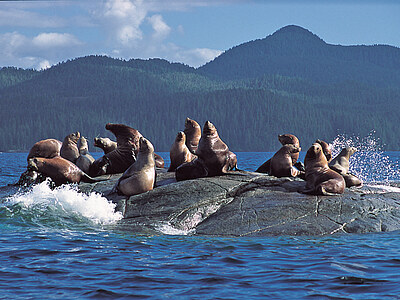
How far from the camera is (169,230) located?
1066 cm

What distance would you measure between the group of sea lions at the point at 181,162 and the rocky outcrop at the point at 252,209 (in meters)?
0.38

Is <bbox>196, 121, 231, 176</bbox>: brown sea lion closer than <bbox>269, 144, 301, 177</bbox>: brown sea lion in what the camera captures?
Yes

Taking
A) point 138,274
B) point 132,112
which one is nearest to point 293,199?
point 138,274

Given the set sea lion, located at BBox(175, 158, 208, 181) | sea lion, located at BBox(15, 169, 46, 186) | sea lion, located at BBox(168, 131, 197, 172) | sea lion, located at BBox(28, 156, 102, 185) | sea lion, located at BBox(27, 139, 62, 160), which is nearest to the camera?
sea lion, located at BBox(175, 158, 208, 181)

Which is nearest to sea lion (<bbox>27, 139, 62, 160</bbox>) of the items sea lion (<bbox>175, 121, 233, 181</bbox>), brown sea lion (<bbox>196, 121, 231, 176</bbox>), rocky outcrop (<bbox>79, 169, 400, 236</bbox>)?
rocky outcrop (<bbox>79, 169, 400, 236</bbox>)

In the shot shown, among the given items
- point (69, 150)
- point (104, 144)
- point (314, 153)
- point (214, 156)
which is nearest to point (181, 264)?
point (314, 153)

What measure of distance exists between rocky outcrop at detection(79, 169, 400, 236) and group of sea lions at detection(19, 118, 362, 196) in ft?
1.25

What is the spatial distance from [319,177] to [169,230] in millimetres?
3572

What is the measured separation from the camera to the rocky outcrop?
34.5ft

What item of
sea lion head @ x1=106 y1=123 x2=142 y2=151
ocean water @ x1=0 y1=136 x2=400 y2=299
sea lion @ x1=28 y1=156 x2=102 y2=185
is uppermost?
sea lion head @ x1=106 y1=123 x2=142 y2=151

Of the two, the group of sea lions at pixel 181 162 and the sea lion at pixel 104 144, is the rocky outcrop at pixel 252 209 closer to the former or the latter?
the group of sea lions at pixel 181 162

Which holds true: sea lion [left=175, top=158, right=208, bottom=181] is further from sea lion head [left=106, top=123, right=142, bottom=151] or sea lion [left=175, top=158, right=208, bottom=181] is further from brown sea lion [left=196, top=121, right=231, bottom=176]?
sea lion head [left=106, top=123, right=142, bottom=151]

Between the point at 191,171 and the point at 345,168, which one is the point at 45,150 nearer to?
the point at 191,171

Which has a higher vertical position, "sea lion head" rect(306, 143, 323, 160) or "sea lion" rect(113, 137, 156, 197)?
"sea lion head" rect(306, 143, 323, 160)
